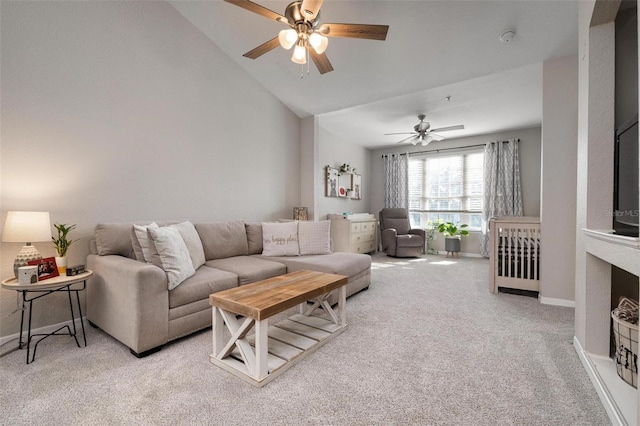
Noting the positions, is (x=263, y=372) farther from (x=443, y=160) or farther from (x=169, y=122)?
(x=443, y=160)

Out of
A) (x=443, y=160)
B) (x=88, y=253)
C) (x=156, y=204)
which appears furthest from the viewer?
Answer: (x=443, y=160)

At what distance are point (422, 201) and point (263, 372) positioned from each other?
18.9ft

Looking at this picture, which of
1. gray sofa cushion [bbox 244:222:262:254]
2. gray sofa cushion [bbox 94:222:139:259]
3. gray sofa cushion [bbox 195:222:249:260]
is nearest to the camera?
gray sofa cushion [bbox 94:222:139:259]

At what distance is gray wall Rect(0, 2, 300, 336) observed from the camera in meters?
2.08

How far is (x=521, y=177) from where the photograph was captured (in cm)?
535

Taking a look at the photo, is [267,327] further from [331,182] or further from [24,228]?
[331,182]

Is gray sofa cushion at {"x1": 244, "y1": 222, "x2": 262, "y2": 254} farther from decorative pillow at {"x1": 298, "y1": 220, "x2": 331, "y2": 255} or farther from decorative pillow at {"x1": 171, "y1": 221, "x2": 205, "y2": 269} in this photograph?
decorative pillow at {"x1": 171, "y1": 221, "x2": 205, "y2": 269}

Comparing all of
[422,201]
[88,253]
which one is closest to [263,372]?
[88,253]

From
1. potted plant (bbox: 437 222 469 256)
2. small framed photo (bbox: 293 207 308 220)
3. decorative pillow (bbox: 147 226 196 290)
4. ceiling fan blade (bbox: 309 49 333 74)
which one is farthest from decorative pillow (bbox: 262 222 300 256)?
potted plant (bbox: 437 222 469 256)

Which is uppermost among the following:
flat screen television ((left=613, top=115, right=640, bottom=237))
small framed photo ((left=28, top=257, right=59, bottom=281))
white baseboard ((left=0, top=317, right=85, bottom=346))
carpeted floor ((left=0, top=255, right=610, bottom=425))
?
flat screen television ((left=613, top=115, right=640, bottom=237))

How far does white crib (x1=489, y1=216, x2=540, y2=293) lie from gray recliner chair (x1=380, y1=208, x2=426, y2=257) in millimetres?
2384

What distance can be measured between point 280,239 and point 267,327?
1.66 m

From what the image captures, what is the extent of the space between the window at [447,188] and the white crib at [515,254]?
2.89 meters

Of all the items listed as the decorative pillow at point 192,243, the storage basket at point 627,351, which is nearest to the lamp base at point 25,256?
the decorative pillow at point 192,243
